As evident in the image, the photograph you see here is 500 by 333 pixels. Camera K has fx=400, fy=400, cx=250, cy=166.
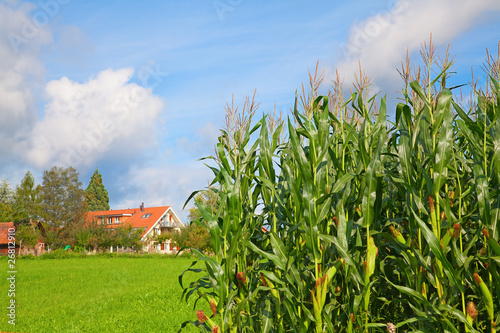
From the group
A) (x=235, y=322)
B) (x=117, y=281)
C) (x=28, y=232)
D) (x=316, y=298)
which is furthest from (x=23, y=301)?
(x=28, y=232)

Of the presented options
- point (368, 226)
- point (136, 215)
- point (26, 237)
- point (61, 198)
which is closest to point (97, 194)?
point (136, 215)

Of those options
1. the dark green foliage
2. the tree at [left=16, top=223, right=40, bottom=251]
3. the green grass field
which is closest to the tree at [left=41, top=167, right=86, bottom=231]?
the dark green foliage

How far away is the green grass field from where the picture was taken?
9281mm

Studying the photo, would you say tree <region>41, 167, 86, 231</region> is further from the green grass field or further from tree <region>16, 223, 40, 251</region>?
the green grass field

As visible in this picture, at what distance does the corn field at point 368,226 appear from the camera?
10.1 feet

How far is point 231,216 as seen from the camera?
376 centimetres

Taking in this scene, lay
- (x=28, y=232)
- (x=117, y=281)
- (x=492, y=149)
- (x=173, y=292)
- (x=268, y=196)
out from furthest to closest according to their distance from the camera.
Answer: (x=28, y=232) < (x=117, y=281) < (x=173, y=292) < (x=268, y=196) < (x=492, y=149)

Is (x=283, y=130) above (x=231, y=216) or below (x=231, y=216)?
above

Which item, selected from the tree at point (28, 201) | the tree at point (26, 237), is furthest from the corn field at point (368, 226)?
the tree at point (28, 201)

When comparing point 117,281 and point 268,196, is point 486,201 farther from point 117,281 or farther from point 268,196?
point 117,281

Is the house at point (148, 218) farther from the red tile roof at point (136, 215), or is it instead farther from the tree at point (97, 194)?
the tree at point (97, 194)

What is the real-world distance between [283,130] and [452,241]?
6.37ft

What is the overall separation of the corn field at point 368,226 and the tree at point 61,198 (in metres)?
46.9

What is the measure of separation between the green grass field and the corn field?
2.13 m
